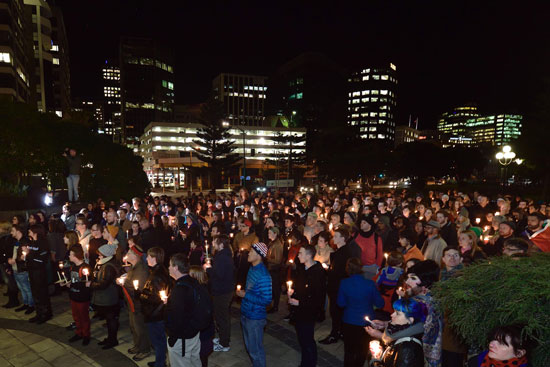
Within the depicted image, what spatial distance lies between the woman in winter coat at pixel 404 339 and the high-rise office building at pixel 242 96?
136000 mm

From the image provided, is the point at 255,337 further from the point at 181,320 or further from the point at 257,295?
the point at 181,320

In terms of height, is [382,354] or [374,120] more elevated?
[374,120]

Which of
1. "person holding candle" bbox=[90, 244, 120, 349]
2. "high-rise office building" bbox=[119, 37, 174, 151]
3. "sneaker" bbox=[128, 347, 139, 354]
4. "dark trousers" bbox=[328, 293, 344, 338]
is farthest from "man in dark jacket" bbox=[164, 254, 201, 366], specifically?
"high-rise office building" bbox=[119, 37, 174, 151]

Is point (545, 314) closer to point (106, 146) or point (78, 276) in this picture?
point (78, 276)

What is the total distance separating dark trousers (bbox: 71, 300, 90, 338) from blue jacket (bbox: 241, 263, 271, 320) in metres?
3.02

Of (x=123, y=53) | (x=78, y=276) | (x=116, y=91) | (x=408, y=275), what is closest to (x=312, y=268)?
(x=408, y=275)

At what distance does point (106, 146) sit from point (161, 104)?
123 m

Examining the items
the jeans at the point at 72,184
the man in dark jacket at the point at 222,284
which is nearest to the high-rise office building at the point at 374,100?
the jeans at the point at 72,184

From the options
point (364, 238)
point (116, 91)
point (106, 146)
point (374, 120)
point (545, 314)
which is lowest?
point (364, 238)

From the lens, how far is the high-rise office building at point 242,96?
137500 millimetres

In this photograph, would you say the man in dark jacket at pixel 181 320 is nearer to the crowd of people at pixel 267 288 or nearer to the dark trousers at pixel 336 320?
the crowd of people at pixel 267 288

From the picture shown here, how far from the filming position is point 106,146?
2186 centimetres

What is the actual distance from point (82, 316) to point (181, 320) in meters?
2.83

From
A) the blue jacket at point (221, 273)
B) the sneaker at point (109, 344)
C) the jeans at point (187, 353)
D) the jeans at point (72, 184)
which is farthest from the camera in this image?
the jeans at point (72, 184)
